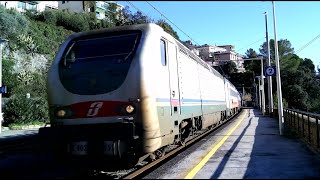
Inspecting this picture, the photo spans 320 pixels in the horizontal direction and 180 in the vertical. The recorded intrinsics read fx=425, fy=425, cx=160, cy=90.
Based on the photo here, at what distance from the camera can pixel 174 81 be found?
10.7 meters

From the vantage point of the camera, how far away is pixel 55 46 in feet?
156

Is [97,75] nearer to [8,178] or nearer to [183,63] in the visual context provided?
[8,178]

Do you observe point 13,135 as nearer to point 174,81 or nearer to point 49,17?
point 174,81

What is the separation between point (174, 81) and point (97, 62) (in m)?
2.40

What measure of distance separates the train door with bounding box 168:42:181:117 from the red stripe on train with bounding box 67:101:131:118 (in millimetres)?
1985

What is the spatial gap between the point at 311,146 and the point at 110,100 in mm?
7395

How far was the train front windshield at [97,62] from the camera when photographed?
8789 millimetres

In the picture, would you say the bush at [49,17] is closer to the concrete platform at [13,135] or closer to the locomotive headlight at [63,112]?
the concrete platform at [13,135]

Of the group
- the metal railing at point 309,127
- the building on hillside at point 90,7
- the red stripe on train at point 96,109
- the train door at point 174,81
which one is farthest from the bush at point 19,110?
the building on hillside at point 90,7

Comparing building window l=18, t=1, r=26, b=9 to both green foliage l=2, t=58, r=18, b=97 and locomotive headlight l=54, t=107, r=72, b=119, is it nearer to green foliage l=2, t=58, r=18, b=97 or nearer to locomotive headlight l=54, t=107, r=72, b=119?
green foliage l=2, t=58, r=18, b=97

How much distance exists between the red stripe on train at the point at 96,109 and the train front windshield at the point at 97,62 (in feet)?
0.81

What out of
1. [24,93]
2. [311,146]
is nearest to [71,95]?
[311,146]

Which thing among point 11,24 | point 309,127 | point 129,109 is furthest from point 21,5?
point 129,109

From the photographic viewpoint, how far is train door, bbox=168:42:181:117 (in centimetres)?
1036
